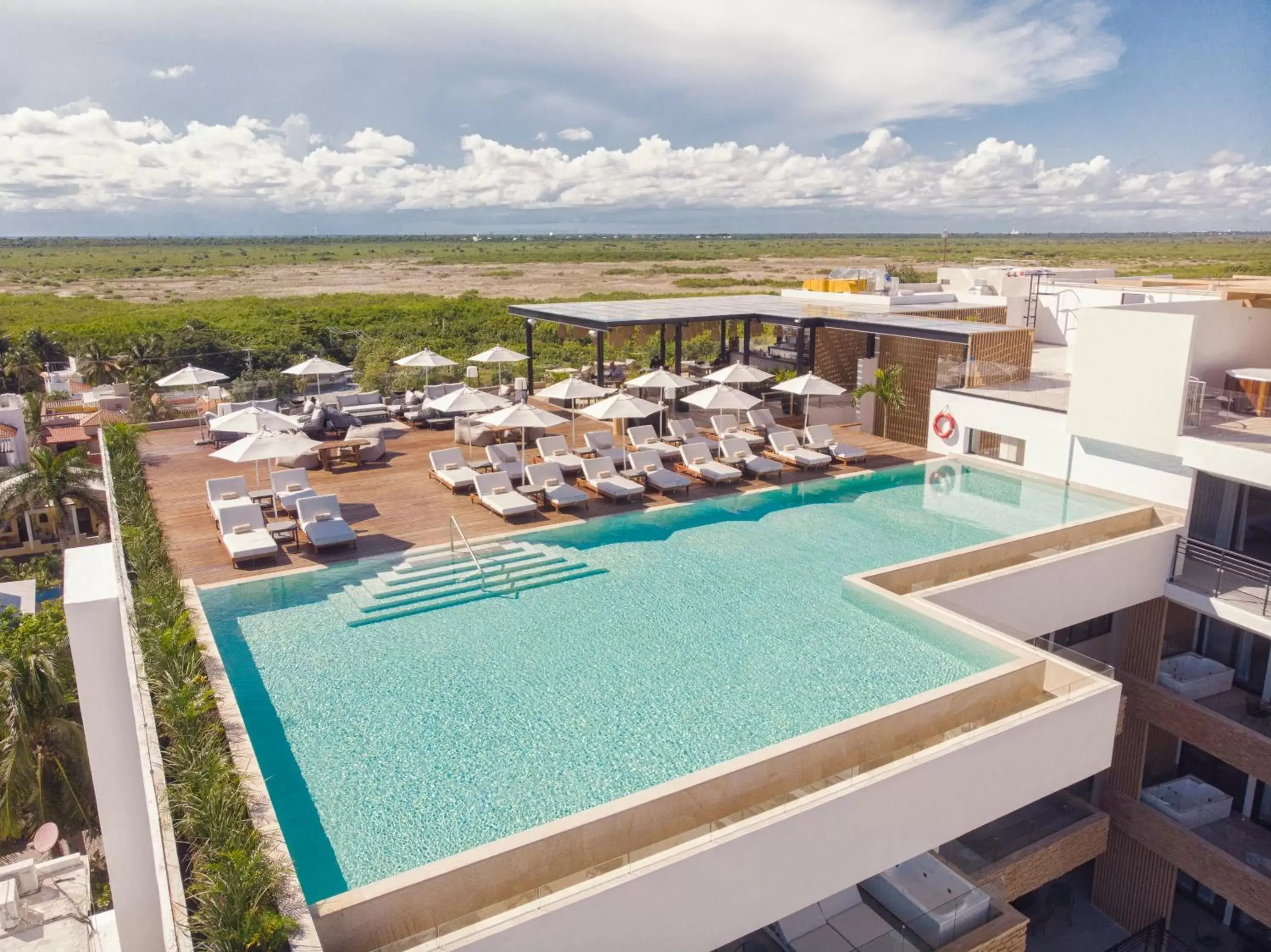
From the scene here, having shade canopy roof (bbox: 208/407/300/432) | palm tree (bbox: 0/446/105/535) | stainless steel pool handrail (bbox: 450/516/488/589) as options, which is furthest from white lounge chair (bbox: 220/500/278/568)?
palm tree (bbox: 0/446/105/535)

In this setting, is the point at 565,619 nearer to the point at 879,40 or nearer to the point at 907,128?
the point at 879,40

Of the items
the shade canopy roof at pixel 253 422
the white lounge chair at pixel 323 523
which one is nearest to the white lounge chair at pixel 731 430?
the white lounge chair at pixel 323 523

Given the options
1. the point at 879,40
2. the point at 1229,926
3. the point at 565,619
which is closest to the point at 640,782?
the point at 565,619

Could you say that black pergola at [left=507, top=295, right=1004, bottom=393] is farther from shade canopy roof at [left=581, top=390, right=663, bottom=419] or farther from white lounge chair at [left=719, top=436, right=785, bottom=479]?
white lounge chair at [left=719, top=436, right=785, bottom=479]

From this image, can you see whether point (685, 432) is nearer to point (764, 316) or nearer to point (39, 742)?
point (764, 316)

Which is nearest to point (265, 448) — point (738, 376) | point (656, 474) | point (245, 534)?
point (245, 534)
